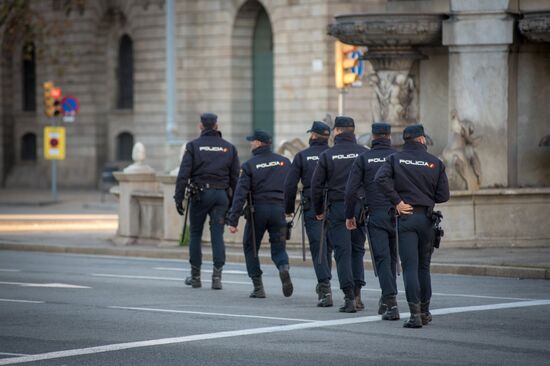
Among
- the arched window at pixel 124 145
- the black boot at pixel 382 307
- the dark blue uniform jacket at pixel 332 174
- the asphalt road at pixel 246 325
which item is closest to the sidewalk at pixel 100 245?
the asphalt road at pixel 246 325

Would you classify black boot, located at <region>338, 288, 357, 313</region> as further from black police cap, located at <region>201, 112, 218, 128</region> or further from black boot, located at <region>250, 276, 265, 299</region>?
black police cap, located at <region>201, 112, 218, 128</region>

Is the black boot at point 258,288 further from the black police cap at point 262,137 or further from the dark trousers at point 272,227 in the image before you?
the black police cap at point 262,137

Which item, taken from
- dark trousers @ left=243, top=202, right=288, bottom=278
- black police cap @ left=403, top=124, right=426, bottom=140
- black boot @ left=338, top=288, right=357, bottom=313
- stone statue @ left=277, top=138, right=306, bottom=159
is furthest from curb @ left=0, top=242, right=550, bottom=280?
black police cap @ left=403, top=124, right=426, bottom=140

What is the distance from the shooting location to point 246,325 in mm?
14500

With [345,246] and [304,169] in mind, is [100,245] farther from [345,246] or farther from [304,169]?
[345,246]

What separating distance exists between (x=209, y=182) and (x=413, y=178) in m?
4.52

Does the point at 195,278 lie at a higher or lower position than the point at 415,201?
lower

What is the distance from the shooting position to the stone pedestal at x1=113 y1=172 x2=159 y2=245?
26.1m

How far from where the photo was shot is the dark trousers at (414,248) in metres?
14.4

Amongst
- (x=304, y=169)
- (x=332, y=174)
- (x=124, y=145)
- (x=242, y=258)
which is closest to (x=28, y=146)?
(x=124, y=145)

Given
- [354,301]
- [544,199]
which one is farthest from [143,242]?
[354,301]

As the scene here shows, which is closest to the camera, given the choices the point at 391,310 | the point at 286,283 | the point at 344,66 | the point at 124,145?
the point at 391,310

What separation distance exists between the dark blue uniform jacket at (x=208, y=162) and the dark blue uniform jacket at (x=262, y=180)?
1108 mm

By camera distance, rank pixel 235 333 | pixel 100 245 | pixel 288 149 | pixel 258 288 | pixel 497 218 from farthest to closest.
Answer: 1. pixel 288 149
2. pixel 100 245
3. pixel 497 218
4. pixel 258 288
5. pixel 235 333
